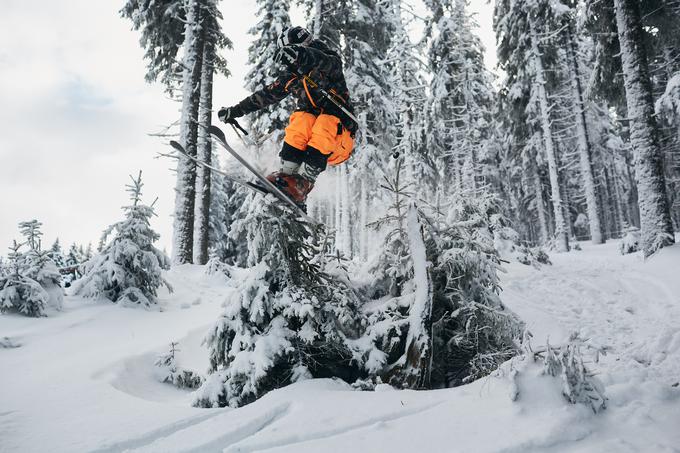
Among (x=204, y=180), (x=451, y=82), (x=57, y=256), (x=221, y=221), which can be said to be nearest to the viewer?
(x=204, y=180)

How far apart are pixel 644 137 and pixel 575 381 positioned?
26.2 ft

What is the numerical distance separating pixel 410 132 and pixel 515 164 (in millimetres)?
15508

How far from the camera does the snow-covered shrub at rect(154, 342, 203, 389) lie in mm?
4730

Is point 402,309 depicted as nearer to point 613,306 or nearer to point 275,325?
point 275,325

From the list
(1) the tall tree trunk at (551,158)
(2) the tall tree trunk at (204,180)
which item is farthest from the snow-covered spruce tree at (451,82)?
(2) the tall tree trunk at (204,180)

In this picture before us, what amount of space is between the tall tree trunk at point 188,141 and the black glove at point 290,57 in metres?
6.91

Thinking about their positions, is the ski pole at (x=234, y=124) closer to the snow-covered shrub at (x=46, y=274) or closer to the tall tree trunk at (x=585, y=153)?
the snow-covered shrub at (x=46, y=274)

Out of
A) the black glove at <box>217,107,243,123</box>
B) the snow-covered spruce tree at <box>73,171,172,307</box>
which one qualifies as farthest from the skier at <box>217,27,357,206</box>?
the snow-covered spruce tree at <box>73,171,172,307</box>

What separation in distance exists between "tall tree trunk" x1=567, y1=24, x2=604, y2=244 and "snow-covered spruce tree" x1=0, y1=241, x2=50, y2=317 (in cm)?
1823

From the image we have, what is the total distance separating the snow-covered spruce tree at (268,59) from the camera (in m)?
12.2

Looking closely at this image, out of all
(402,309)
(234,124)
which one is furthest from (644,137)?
(234,124)

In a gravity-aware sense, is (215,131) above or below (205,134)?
below

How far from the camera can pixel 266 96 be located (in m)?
4.61

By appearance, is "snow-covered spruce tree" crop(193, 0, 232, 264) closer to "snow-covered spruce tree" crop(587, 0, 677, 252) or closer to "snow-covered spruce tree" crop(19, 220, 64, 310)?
"snow-covered spruce tree" crop(19, 220, 64, 310)
